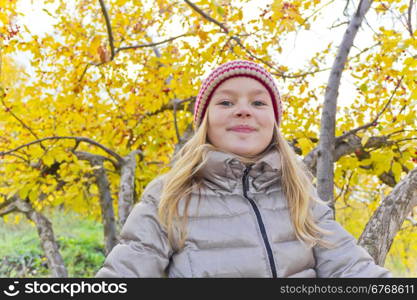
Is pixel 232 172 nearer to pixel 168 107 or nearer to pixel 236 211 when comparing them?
pixel 236 211

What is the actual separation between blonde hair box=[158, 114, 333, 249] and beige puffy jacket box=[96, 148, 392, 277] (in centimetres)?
3

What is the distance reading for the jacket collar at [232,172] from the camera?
1.63 m

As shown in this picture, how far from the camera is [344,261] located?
1.59 meters

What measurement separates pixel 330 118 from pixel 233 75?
2.93 ft

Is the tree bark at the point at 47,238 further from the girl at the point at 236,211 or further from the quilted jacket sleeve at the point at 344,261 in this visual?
the quilted jacket sleeve at the point at 344,261

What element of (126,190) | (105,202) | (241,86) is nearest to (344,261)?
(241,86)

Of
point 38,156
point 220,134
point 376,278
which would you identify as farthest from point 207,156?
point 38,156

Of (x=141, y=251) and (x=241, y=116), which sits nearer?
(x=141, y=251)

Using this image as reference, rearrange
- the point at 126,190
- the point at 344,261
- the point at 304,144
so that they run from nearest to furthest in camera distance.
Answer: the point at 344,261, the point at 304,144, the point at 126,190

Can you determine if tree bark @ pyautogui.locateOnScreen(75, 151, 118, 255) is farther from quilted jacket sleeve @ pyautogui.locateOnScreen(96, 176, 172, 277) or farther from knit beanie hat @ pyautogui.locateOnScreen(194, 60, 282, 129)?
quilted jacket sleeve @ pyautogui.locateOnScreen(96, 176, 172, 277)

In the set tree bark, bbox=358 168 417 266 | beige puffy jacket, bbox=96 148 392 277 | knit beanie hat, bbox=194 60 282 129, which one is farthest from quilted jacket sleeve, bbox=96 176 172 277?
tree bark, bbox=358 168 417 266

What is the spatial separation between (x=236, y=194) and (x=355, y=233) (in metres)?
3.73

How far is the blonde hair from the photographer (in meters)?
1.52

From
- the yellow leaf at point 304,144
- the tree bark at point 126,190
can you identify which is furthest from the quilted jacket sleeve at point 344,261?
the tree bark at point 126,190
